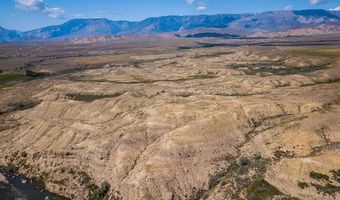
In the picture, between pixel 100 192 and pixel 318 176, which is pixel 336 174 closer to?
pixel 318 176

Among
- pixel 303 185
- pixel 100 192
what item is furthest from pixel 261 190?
pixel 100 192

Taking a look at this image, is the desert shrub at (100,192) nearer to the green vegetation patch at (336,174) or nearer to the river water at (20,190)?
the river water at (20,190)

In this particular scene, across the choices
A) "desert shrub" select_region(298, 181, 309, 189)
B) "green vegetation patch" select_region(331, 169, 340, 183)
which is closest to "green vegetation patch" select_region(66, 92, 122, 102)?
"desert shrub" select_region(298, 181, 309, 189)

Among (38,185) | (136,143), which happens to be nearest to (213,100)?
(136,143)

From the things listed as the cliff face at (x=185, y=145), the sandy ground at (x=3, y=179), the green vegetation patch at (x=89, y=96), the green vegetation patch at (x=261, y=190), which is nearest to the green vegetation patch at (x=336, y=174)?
the cliff face at (x=185, y=145)

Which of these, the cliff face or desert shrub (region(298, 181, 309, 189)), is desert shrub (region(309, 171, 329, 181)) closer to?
the cliff face

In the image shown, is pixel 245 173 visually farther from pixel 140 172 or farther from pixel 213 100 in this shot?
pixel 213 100
